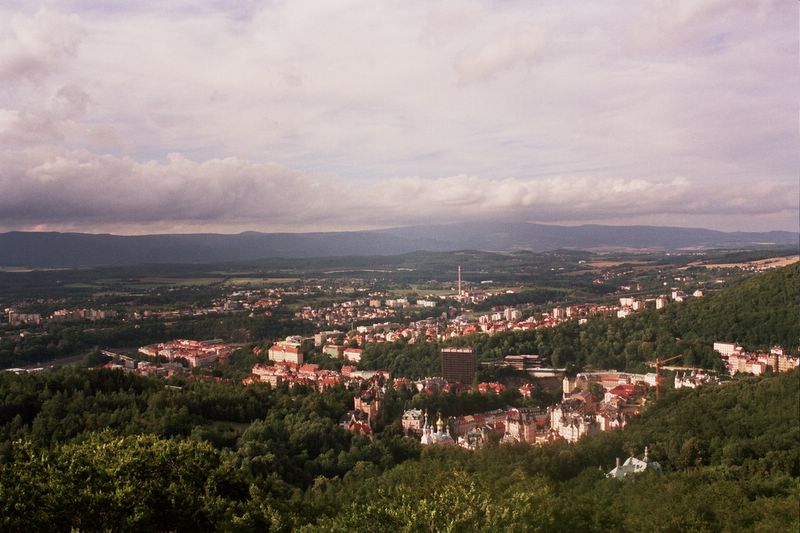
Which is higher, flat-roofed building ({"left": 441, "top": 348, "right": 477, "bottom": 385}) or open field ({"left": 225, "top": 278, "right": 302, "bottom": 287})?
open field ({"left": 225, "top": 278, "right": 302, "bottom": 287})

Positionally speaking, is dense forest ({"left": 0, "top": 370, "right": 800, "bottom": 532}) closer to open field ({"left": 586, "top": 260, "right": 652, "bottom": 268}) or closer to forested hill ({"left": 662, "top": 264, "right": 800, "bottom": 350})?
forested hill ({"left": 662, "top": 264, "right": 800, "bottom": 350})

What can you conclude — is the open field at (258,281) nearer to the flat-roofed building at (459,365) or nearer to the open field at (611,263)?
the open field at (611,263)

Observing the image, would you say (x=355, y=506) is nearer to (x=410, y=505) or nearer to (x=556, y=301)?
(x=410, y=505)

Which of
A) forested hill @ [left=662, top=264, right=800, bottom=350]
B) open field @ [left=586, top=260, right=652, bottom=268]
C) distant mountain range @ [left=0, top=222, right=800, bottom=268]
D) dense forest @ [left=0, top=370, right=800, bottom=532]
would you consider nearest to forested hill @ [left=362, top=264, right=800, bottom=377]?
forested hill @ [left=662, top=264, right=800, bottom=350]

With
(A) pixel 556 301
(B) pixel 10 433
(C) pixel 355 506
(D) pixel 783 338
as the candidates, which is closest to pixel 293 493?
(C) pixel 355 506

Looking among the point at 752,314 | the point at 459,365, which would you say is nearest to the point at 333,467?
the point at 459,365

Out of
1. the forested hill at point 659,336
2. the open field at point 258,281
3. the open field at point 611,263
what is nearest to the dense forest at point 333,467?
the forested hill at point 659,336
